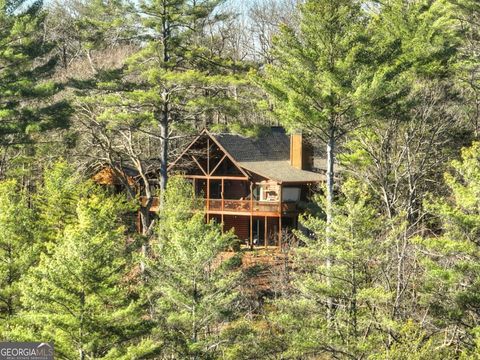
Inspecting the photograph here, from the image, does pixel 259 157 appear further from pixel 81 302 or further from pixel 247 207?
pixel 81 302

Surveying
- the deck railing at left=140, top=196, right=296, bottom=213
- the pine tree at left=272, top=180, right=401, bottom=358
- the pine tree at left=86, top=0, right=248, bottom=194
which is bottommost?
the pine tree at left=272, top=180, right=401, bottom=358

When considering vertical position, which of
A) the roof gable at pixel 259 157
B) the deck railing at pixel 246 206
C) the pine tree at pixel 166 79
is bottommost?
the deck railing at pixel 246 206

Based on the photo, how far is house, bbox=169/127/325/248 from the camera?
114ft

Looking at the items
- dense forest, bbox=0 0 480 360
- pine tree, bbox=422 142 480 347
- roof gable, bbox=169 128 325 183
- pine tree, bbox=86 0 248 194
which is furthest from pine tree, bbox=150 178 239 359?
roof gable, bbox=169 128 325 183

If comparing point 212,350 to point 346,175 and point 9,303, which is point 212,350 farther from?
point 346,175

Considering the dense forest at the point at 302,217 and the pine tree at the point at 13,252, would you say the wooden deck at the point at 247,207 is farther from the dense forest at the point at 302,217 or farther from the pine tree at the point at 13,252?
the pine tree at the point at 13,252

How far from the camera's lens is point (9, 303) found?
19.8 m

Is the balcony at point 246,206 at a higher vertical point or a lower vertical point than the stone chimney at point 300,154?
lower

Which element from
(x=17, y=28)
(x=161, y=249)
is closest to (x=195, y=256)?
(x=161, y=249)

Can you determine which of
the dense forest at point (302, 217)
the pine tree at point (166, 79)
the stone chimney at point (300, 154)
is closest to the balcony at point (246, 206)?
the stone chimney at point (300, 154)

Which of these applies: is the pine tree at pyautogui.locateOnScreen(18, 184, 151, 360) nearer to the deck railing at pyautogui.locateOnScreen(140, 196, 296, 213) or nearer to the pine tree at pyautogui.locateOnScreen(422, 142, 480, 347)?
the pine tree at pyautogui.locateOnScreen(422, 142, 480, 347)

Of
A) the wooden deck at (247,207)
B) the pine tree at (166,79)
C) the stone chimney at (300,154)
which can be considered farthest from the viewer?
the stone chimney at (300,154)

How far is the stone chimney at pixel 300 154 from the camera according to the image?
36.0 m

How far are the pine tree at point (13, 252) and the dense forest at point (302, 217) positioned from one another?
0.22 ft
